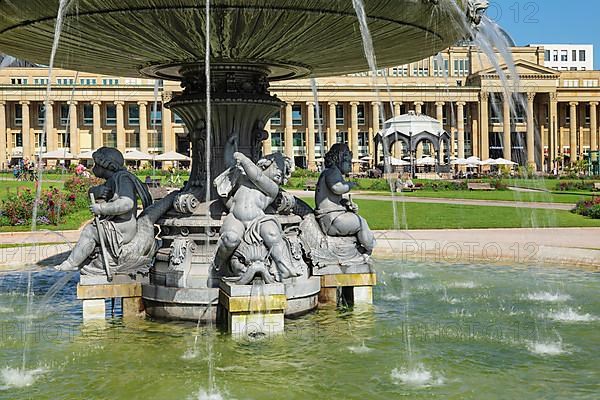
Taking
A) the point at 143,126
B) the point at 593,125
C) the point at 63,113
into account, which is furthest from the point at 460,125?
the point at 63,113

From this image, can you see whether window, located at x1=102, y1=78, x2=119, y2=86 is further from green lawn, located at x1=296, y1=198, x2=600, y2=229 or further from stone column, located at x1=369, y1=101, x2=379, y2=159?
green lawn, located at x1=296, y1=198, x2=600, y2=229

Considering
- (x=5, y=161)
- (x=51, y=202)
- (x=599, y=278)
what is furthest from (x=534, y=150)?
(x=599, y=278)

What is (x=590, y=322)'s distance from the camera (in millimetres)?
8727

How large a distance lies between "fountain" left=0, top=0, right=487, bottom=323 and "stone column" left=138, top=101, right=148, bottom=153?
85.0 m

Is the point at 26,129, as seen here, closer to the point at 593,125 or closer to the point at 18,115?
the point at 18,115

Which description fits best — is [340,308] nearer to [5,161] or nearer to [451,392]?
[451,392]

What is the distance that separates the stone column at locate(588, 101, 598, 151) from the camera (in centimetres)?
10331

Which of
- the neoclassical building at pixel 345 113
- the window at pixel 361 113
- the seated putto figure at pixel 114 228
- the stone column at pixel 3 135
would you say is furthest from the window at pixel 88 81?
the seated putto figure at pixel 114 228

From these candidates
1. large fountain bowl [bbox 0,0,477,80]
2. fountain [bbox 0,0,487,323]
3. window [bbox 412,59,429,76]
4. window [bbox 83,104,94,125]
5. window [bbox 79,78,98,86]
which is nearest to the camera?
large fountain bowl [bbox 0,0,477,80]

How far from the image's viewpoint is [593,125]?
103 m

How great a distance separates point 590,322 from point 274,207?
4025 millimetres

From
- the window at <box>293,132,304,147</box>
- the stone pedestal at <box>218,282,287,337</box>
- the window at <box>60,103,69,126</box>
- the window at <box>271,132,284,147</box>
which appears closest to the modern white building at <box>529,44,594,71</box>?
the window at <box>293,132,304,147</box>

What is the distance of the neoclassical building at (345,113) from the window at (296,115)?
135 mm

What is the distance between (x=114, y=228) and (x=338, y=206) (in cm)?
284
